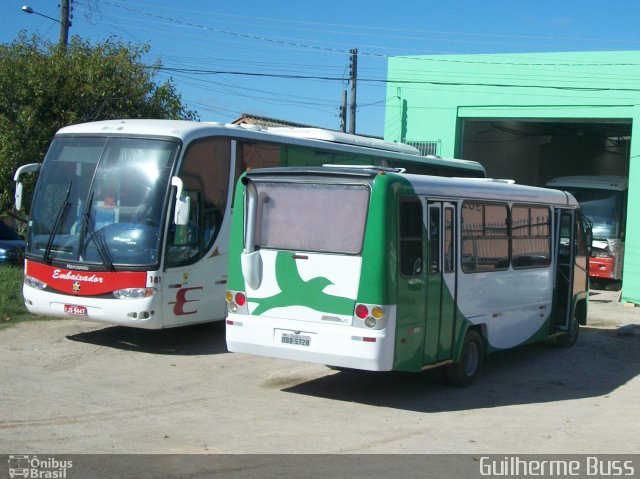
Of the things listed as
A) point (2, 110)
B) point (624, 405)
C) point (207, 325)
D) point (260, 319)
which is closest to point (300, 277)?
point (260, 319)

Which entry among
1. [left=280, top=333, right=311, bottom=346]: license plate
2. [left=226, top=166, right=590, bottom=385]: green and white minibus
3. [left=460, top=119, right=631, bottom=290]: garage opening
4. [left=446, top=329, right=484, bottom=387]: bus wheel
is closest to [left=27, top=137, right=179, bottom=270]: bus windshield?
[left=226, top=166, right=590, bottom=385]: green and white minibus

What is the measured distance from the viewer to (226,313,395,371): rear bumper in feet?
27.4

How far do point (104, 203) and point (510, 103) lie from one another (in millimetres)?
13125

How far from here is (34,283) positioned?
38.2ft

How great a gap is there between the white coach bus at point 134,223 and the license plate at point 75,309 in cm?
1

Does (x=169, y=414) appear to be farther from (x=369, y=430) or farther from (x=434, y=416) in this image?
(x=434, y=416)

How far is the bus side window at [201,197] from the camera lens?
36.8 ft

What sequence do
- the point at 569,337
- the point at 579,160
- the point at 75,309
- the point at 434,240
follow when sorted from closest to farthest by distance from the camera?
the point at 434,240
the point at 75,309
the point at 569,337
the point at 579,160

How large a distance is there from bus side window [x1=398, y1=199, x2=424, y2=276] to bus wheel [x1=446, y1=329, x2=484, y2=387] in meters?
1.62

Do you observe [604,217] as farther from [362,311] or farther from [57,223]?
[57,223]

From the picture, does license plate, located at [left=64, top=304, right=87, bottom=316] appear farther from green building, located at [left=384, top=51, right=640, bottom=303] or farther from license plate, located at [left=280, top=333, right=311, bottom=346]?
green building, located at [left=384, top=51, right=640, bottom=303]

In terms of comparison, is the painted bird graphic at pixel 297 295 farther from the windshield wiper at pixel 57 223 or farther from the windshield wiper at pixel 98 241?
the windshield wiper at pixel 57 223

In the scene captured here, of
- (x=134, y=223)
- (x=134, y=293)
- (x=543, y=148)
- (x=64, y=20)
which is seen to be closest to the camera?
(x=134, y=293)

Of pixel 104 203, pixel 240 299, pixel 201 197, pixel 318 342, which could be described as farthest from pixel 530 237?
pixel 104 203
